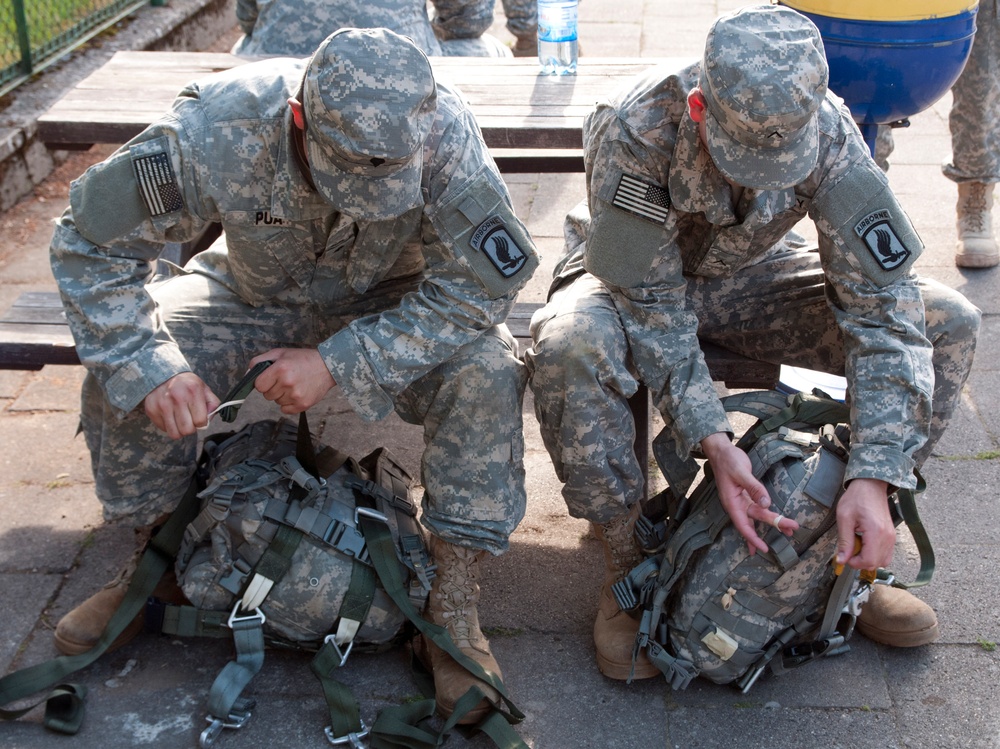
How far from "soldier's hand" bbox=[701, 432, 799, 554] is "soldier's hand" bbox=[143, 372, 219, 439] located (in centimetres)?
112

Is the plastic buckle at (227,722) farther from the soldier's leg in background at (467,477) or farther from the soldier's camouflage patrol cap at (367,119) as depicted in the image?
the soldier's camouflage patrol cap at (367,119)

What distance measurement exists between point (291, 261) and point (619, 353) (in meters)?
0.81

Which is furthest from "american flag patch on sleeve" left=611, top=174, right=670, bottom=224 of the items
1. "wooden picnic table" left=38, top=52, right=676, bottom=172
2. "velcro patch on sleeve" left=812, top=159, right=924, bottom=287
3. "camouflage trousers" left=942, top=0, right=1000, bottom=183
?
"camouflage trousers" left=942, top=0, right=1000, bottom=183

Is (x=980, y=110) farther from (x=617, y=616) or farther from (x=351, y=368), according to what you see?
(x=351, y=368)

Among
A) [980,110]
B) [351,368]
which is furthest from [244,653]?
[980,110]

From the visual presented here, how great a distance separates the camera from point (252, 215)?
2570mm

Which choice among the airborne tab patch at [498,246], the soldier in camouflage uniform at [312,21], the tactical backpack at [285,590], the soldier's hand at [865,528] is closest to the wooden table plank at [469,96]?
the soldier in camouflage uniform at [312,21]

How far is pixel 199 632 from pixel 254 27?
235 centimetres

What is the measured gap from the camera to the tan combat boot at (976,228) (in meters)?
4.33

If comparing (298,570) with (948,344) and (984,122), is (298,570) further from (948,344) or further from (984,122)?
(984,122)

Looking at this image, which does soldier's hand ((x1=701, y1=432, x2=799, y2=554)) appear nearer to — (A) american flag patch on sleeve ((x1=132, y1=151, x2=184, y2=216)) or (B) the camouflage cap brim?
(B) the camouflage cap brim

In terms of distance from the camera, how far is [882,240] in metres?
2.46

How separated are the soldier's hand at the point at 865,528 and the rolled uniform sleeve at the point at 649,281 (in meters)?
0.33

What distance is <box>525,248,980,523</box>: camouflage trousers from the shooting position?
8.48 ft
